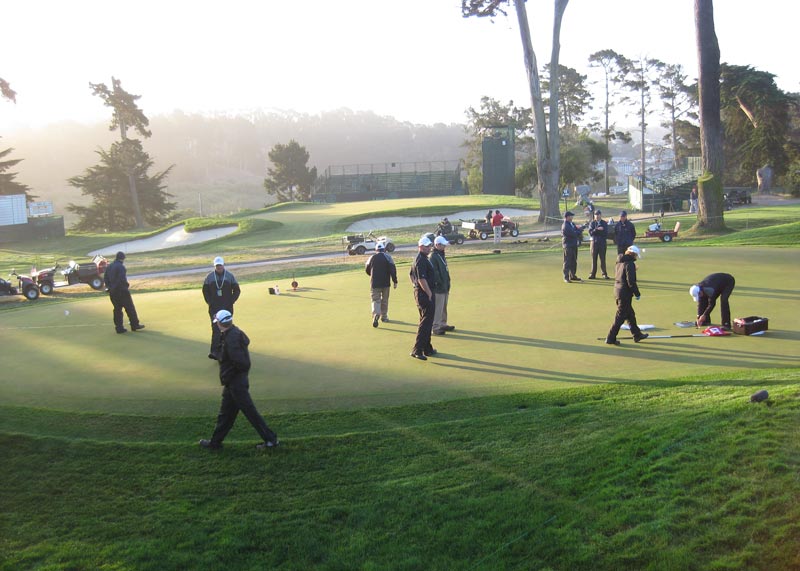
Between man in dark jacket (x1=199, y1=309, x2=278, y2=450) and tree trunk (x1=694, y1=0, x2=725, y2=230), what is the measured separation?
3033 centimetres

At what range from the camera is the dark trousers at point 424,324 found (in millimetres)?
13062

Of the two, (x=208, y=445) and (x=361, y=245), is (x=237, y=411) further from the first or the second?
(x=361, y=245)

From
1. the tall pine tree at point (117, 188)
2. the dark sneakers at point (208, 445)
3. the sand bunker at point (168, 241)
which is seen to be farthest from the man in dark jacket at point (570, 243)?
the tall pine tree at point (117, 188)

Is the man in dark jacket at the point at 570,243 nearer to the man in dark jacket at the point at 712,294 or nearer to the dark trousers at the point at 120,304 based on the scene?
the man in dark jacket at the point at 712,294

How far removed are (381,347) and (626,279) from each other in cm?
471

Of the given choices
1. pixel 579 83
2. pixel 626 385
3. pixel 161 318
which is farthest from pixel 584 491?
pixel 579 83

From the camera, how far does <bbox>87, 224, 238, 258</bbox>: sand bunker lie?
59.6 meters

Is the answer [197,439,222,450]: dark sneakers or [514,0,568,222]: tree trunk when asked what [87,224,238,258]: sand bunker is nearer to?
[514,0,568,222]: tree trunk

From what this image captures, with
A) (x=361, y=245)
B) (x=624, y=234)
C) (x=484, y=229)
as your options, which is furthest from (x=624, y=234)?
(x=484, y=229)

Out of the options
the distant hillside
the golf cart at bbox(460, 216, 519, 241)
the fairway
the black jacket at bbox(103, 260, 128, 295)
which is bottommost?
the fairway

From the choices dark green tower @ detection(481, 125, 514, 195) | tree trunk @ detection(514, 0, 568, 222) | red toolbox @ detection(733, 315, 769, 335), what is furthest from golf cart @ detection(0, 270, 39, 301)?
dark green tower @ detection(481, 125, 514, 195)

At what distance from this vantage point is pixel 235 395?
9.27 m

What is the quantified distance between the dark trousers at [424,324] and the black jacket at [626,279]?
341 cm

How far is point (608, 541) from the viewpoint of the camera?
22.8 ft
